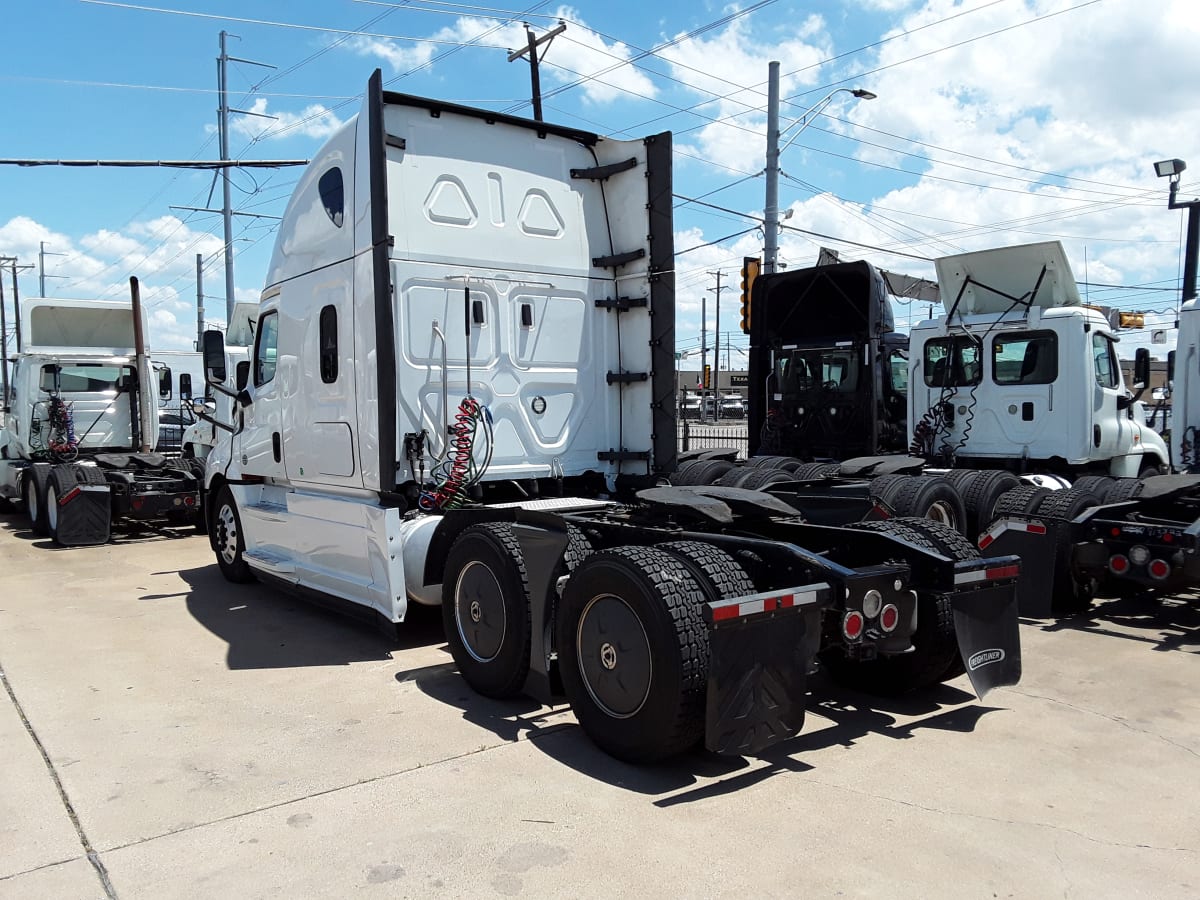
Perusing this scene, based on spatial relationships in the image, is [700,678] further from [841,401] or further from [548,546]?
[841,401]

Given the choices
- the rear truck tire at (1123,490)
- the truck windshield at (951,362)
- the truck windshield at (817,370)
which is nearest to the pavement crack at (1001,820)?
the rear truck tire at (1123,490)

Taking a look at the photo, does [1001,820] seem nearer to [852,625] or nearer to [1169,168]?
[852,625]

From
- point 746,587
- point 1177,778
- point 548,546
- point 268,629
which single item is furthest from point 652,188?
point 1177,778

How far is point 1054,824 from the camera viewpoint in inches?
145

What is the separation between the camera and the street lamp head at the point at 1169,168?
19.0 m

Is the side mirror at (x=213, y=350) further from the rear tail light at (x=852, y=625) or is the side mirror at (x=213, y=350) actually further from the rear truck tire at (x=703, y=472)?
the rear tail light at (x=852, y=625)

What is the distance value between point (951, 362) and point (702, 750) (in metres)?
7.14

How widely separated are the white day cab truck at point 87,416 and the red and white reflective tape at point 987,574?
11.2 meters

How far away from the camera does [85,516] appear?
1214 centimetres

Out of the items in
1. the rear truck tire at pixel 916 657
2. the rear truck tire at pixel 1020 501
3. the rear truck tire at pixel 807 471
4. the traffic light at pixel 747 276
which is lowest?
the rear truck tire at pixel 916 657

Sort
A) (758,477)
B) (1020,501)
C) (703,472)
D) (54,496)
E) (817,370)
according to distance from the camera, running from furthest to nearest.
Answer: (54,496)
(817,370)
(703,472)
(758,477)
(1020,501)

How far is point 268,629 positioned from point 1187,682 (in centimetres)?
658

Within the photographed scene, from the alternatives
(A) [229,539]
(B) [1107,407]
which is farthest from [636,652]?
(B) [1107,407]

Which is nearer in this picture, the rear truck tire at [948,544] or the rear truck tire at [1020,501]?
the rear truck tire at [948,544]
